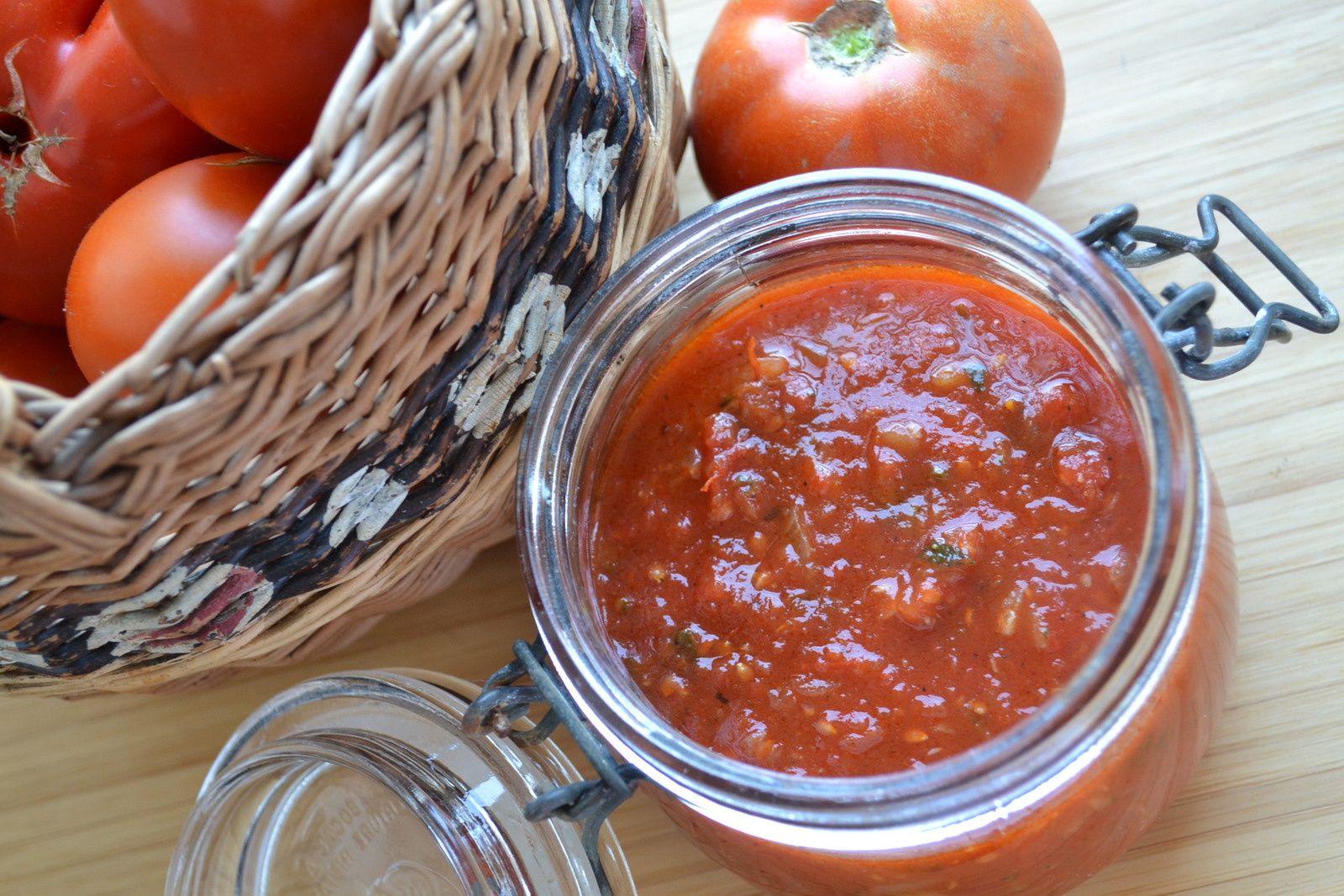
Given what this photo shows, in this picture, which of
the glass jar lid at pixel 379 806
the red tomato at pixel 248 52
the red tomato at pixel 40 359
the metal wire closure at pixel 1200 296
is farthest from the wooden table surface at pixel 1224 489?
the red tomato at pixel 248 52

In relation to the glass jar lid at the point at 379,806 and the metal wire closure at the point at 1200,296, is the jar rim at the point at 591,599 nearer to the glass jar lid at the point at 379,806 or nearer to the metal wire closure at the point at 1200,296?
the metal wire closure at the point at 1200,296

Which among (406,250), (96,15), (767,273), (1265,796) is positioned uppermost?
(96,15)

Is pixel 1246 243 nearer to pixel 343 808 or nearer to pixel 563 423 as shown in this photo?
pixel 563 423

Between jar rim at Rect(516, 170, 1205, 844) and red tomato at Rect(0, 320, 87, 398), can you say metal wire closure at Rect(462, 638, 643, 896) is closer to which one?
jar rim at Rect(516, 170, 1205, 844)

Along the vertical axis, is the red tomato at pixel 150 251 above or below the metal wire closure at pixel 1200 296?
above

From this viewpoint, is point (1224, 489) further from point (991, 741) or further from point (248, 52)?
point (248, 52)

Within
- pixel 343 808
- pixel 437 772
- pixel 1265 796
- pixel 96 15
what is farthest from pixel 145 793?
pixel 1265 796

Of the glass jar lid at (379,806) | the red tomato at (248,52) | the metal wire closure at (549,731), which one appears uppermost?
the red tomato at (248,52)
